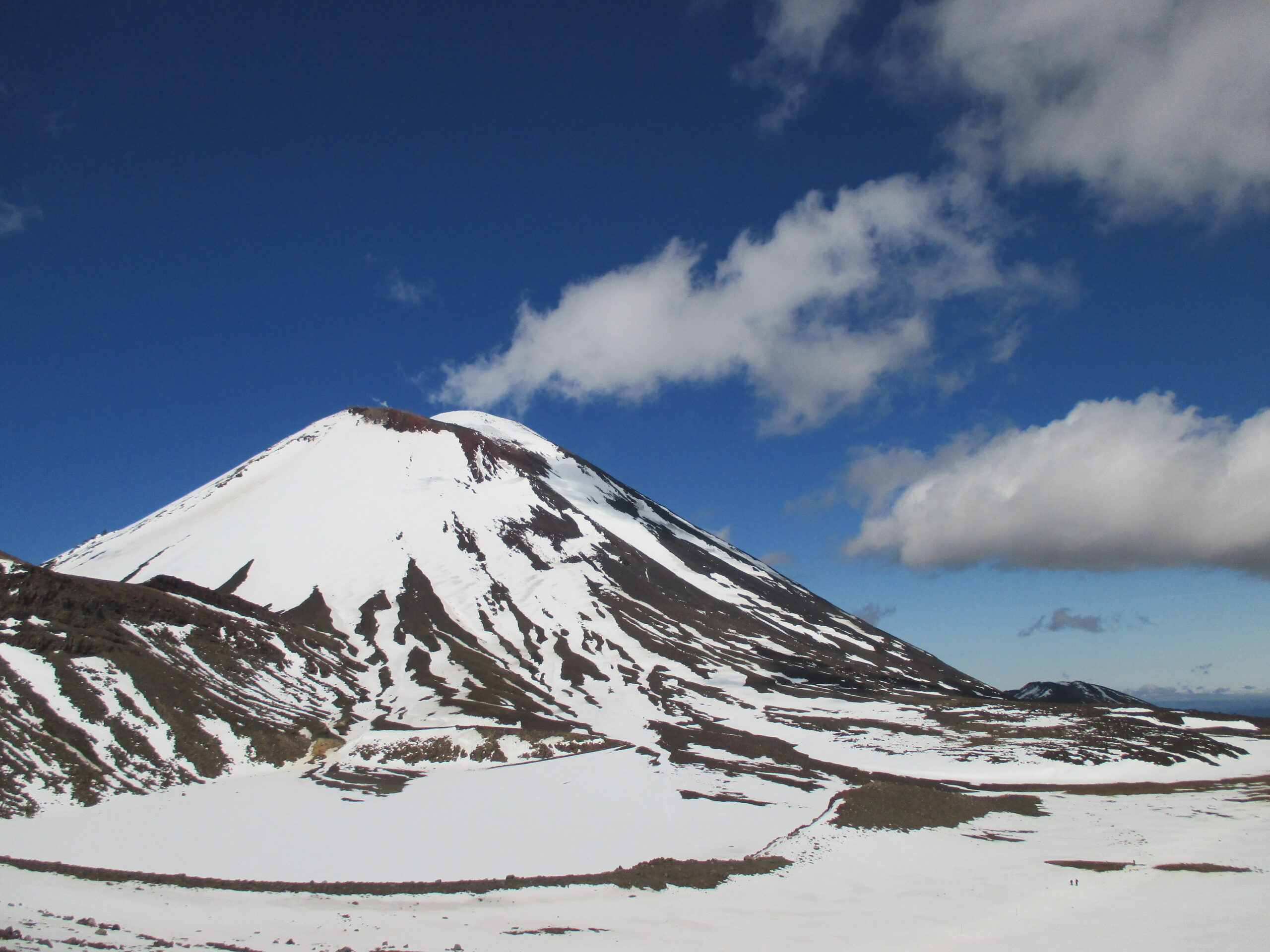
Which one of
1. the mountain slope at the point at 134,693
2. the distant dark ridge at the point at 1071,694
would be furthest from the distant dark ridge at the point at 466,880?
the distant dark ridge at the point at 1071,694

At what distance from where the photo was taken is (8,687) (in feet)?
152

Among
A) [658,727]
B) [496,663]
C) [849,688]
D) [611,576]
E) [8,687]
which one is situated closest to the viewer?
[8,687]

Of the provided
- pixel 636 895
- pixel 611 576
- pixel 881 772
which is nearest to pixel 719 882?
pixel 636 895

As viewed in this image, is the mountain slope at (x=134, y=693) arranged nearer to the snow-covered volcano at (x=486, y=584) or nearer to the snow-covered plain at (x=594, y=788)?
the snow-covered plain at (x=594, y=788)

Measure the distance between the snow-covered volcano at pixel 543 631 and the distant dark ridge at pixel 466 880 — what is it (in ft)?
58.0

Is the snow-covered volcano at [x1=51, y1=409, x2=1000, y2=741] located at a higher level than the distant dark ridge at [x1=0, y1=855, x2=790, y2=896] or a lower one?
higher

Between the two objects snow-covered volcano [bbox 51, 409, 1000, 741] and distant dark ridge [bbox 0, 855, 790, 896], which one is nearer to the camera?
distant dark ridge [bbox 0, 855, 790, 896]

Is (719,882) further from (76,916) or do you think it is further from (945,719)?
(945,719)

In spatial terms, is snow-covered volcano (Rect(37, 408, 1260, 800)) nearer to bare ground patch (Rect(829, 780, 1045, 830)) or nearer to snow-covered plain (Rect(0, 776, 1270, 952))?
bare ground patch (Rect(829, 780, 1045, 830))

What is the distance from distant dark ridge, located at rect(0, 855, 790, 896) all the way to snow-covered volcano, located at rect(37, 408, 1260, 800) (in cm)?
1769

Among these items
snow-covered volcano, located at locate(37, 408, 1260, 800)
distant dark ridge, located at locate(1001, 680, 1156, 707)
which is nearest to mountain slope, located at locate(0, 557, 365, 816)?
snow-covered volcano, located at locate(37, 408, 1260, 800)

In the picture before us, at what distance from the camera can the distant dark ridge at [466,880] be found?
87.6 ft

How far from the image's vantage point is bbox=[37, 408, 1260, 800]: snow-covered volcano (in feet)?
216

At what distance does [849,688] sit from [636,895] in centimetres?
9002
